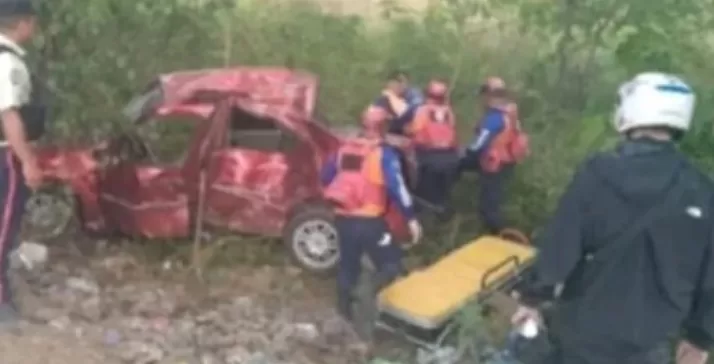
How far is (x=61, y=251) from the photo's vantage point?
32.8ft

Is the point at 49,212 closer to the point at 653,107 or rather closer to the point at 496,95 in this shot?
the point at 496,95

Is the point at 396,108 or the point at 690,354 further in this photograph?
the point at 396,108

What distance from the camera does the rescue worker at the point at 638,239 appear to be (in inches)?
209

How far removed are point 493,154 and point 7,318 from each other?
3.43 meters

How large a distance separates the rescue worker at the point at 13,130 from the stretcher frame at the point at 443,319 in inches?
83.1

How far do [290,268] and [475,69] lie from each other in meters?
3.19

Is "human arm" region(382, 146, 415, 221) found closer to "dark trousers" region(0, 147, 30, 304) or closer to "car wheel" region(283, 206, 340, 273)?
"car wheel" region(283, 206, 340, 273)

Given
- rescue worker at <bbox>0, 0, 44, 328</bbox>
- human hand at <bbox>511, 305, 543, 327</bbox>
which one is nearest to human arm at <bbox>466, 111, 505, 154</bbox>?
rescue worker at <bbox>0, 0, 44, 328</bbox>

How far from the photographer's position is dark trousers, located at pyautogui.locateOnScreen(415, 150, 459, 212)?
391 inches

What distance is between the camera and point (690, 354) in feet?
18.4

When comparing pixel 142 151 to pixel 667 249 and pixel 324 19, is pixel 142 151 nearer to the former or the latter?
pixel 324 19

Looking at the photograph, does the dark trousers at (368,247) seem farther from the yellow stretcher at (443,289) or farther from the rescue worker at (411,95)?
the rescue worker at (411,95)

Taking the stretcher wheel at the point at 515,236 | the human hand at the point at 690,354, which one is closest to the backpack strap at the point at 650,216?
the human hand at the point at 690,354

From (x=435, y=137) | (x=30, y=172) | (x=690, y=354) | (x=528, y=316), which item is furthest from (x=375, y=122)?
(x=690, y=354)
